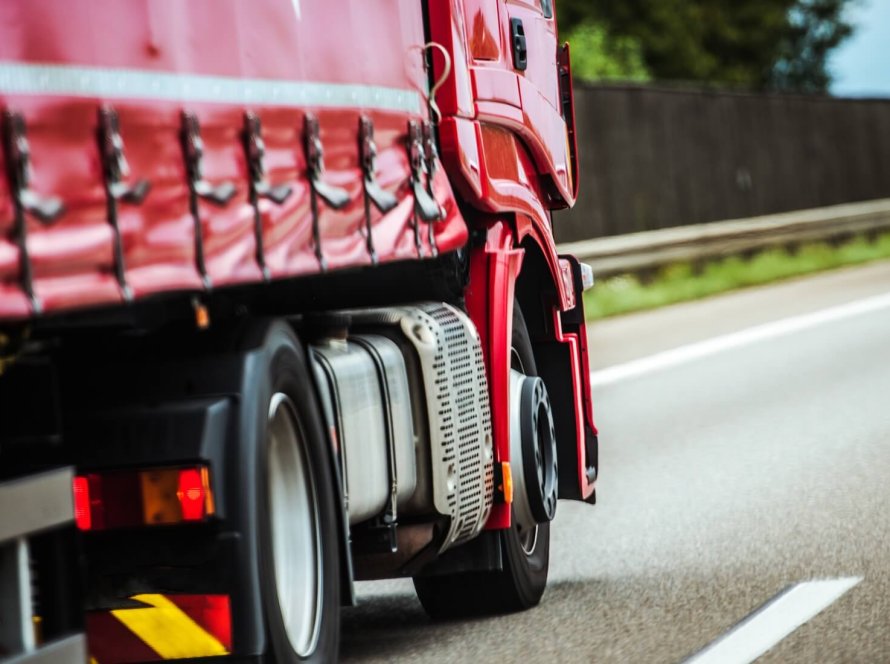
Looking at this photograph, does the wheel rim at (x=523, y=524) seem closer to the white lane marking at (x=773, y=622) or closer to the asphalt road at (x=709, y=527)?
the asphalt road at (x=709, y=527)

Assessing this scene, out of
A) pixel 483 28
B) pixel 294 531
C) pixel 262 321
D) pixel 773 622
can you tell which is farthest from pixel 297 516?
pixel 483 28

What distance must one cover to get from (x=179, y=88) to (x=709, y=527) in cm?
488

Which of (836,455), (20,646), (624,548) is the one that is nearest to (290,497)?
(20,646)

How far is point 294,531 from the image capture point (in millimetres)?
5445

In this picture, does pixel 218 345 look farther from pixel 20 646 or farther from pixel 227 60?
pixel 20 646

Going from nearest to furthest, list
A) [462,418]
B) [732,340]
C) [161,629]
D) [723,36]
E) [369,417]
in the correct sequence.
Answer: [161,629] < [369,417] < [462,418] < [732,340] < [723,36]

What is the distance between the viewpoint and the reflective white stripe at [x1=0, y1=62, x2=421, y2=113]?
4.00 metres

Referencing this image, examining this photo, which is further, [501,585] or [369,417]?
[501,585]

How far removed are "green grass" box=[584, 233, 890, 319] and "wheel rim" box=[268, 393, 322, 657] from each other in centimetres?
1407

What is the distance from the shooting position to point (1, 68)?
389cm

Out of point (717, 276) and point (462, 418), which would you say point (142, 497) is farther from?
point (717, 276)

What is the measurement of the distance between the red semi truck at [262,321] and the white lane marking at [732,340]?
7.55 metres

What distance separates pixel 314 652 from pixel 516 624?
1887mm

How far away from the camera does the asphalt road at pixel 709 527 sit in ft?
22.2
